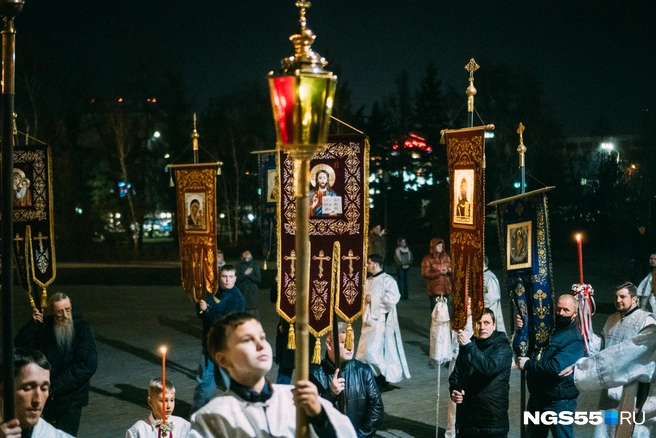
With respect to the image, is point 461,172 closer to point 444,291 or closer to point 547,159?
point 444,291

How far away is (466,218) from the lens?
7488mm

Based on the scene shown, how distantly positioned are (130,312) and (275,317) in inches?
155

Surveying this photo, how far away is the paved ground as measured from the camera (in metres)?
9.97

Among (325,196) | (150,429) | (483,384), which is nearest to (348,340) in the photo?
(483,384)

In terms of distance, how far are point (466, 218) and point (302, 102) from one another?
14.5 feet

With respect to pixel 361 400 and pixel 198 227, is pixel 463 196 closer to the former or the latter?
pixel 361 400

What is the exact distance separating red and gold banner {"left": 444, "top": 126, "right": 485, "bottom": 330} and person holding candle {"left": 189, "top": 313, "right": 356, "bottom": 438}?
3968mm

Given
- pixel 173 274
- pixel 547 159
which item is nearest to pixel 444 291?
pixel 173 274

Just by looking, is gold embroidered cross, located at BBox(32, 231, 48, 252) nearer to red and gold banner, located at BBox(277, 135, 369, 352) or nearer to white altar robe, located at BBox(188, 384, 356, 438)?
red and gold banner, located at BBox(277, 135, 369, 352)

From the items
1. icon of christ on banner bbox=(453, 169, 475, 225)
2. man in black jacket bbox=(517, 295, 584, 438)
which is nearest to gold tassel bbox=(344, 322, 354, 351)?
icon of christ on banner bbox=(453, 169, 475, 225)

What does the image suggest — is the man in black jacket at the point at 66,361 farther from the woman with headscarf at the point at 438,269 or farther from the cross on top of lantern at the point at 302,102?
the woman with headscarf at the point at 438,269

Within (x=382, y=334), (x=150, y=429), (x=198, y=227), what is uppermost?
(x=198, y=227)

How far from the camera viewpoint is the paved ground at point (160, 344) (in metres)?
9.97

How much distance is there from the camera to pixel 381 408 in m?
6.30
